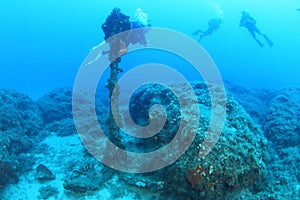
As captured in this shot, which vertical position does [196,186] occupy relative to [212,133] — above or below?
below

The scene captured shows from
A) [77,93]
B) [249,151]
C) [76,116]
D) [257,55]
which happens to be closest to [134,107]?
[76,116]

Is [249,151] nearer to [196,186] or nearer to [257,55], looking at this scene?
[196,186]

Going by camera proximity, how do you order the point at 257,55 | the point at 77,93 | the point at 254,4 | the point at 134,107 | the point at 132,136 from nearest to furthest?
the point at 132,136
the point at 134,107
the point at 77,93
the point at 257,55
the point at 254,4

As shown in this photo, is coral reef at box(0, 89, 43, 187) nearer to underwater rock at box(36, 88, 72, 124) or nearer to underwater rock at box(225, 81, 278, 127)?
underwater rock at box(36, 88, 72, 124)

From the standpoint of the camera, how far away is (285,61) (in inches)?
2908

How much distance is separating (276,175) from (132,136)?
162 inches

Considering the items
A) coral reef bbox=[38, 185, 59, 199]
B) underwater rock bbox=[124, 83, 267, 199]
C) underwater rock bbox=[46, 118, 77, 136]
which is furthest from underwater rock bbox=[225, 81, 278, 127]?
coral reef bbox=[38, 185, 59, 199]

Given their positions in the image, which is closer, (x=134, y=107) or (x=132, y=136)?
(x=132, y=136)

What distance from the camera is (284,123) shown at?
909cm

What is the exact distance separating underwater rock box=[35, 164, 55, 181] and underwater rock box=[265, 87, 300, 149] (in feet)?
20.1

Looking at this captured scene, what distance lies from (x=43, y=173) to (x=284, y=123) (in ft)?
23.5

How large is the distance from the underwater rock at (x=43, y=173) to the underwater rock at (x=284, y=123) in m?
6.13

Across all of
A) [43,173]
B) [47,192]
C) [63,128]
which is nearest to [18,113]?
[63,128]

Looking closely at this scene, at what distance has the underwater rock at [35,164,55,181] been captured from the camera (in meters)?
7.19
